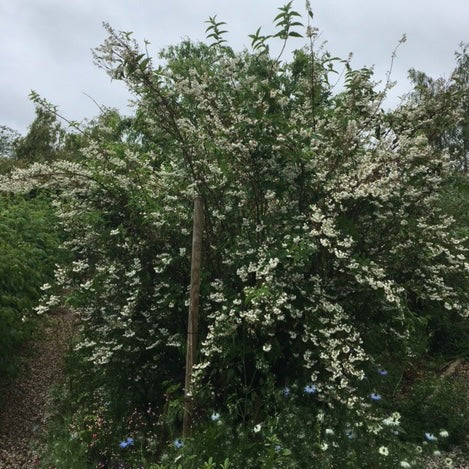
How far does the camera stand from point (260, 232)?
3447mm

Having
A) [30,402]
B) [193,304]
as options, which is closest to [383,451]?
[193,304]

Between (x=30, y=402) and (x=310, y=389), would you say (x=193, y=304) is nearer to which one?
(x=310, y=389)

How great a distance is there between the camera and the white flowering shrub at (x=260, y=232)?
323 cm

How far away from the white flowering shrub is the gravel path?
1024mm

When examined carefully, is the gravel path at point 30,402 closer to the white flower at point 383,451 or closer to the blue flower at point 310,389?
the blue flower at point 310,389

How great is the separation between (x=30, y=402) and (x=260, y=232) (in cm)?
318

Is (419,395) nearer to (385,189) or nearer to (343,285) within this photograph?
(343,285)

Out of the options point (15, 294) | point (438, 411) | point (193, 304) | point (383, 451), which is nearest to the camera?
point (383, 451)

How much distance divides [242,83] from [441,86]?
5.07 ft

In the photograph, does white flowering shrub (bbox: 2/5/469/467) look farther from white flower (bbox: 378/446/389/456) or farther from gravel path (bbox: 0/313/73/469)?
gravel path (bbox: 0/313/73/469)

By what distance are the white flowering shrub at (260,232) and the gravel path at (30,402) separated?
1.02 meters

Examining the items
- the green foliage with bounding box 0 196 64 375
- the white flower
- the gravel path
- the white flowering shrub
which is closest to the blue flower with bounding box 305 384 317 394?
the white flowering shrub

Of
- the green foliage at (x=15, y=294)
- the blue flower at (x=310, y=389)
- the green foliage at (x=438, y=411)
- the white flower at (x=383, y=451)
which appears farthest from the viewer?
the green foliage at (x=15, y=294)

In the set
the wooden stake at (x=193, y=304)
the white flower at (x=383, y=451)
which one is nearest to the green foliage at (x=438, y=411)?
the white flower at (x=383, y=451)
